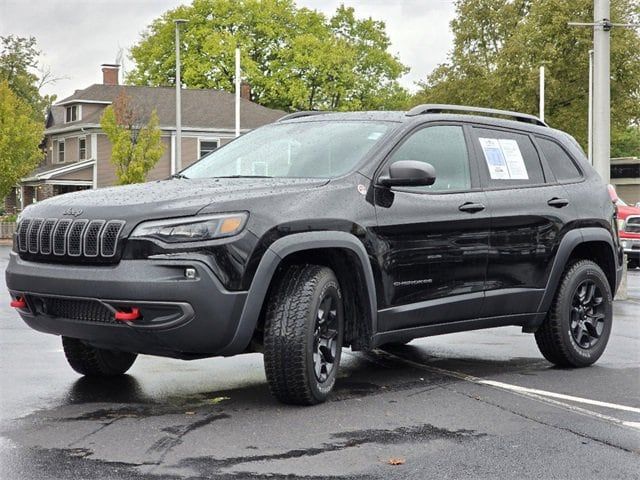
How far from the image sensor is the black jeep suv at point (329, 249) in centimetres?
566

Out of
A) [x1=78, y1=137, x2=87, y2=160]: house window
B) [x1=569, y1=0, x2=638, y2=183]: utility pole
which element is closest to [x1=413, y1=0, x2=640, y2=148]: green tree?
[x1=78, y1=137, x2=87, y2=160]: house window

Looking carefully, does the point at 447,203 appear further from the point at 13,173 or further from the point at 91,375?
the point at 13,173

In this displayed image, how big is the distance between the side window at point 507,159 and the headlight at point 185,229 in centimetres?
240

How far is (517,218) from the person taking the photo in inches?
292

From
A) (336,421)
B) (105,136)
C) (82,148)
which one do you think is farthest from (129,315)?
(82,148)

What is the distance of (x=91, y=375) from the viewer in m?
7.05

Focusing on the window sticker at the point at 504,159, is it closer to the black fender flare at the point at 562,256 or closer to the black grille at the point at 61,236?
the black fender flare at the point at 562,256

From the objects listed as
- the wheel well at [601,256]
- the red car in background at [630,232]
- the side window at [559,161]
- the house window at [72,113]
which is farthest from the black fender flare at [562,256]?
the house window at [72,113]

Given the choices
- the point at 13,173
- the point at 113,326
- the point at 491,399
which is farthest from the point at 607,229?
the point at 13,173

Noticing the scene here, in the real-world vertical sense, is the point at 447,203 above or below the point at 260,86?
below

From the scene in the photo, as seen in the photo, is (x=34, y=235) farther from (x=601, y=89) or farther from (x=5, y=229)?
(x=5, y=229)

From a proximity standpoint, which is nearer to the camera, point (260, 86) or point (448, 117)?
point (448, 117)

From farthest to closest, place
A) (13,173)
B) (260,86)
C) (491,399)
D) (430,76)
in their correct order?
(260,86)
(430,76)
(13,173)
(491,399)

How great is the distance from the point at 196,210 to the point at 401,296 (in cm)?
158
